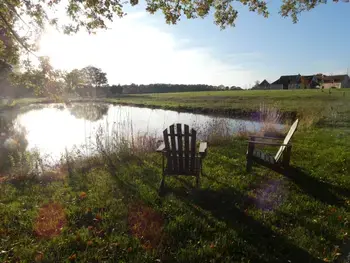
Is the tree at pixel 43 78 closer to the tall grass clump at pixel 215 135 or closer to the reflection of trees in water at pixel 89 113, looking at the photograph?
the tall grass clump at pixel 215 135

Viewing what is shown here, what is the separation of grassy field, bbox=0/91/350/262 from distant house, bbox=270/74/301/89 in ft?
251

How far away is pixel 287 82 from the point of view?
75.8 metres

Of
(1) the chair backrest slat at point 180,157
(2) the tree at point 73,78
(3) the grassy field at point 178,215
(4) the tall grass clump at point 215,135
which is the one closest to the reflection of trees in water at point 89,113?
(4) the tall grass clump at point 215,135

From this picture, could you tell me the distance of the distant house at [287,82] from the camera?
73875 millimetres

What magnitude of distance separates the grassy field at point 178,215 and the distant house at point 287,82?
251 ft

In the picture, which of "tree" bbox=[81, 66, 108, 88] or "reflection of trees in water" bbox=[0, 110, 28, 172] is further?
"tree" bbox=[81, 66, 108, 88]

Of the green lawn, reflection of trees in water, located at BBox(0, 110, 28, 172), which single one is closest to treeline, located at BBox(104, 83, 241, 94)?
the green lawn

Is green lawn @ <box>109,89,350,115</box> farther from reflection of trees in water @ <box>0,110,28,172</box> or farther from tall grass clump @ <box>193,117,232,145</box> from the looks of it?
reflection of trees in water @ <box>0,110,28,172</box>

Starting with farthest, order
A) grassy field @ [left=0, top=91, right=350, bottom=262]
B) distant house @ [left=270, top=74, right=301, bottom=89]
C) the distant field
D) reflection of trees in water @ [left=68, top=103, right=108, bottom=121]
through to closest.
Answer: distant house @ [left=270, top=74, right=301, bottom=89] < reflection of trees in water @ [left=68, top=103, right=108, bottom=121] < the distant field < grassy field @ [left=0, top=91, right=350, bottom=262]

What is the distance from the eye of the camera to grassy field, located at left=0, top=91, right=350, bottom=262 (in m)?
2.90

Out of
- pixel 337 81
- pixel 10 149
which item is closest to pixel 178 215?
pixel 10 149

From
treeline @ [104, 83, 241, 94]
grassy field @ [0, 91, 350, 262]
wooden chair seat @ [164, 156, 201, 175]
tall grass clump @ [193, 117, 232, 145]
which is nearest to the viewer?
grassy field @ [0, 91, 350, 262]

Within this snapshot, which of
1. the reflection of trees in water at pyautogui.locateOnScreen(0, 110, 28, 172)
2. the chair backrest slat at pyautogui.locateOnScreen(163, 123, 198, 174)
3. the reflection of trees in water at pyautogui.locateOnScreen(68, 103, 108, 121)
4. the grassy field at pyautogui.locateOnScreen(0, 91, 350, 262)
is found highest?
the chair backrest slat at pyautogui.locateOnScreen(163, 123, 198, 174)

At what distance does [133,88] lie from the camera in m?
84.1
